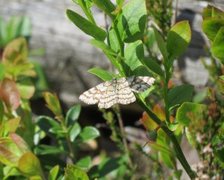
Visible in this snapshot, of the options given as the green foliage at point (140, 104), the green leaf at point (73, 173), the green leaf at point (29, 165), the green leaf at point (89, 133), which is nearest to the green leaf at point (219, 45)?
the green foliage at point (140, 104)

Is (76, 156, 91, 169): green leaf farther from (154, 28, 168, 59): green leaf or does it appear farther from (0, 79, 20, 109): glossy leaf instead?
(154, 28, 168, 59): green leaf

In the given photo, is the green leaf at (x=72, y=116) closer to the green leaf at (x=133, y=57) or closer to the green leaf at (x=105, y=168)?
the green leaf at (x=105, y=168)

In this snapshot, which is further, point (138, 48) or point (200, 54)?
point (200, 54)

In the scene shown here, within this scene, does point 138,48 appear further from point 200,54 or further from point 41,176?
point 200,54

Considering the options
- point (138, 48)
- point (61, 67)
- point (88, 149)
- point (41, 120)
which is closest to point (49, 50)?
point (61, 67)

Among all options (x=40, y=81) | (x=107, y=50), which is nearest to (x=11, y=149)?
(x=107, y=50)

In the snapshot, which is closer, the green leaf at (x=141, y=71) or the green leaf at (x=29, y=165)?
the green leaf at (x=141, y=71)

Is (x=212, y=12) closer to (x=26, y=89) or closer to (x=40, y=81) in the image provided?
(x=26, y=89)
